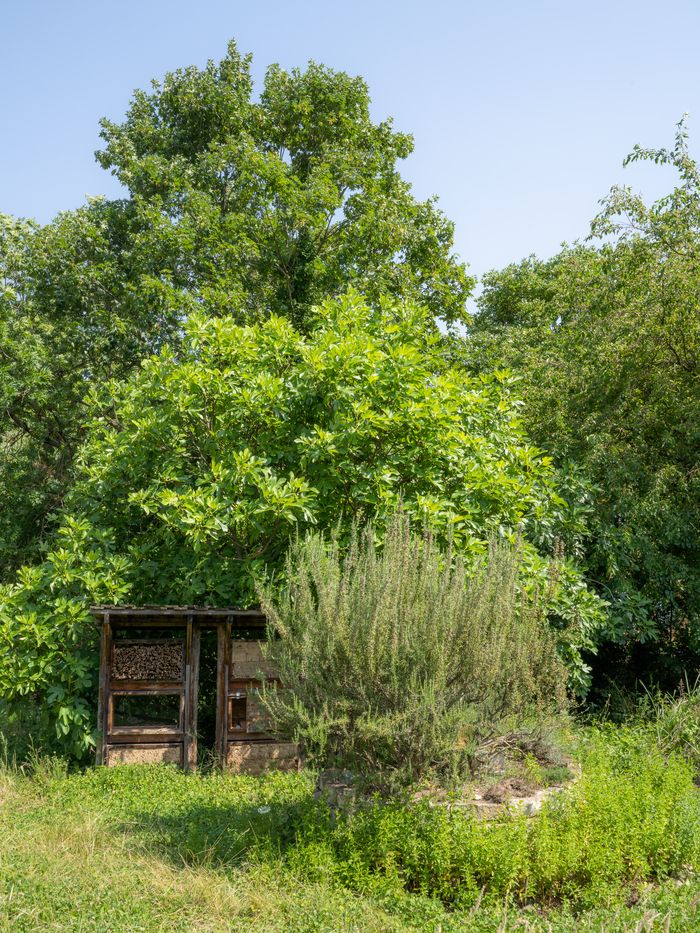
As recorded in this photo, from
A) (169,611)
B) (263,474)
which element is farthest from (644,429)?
(169,611)

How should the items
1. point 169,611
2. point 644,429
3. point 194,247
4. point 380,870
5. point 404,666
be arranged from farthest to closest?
point 194,247 → point 644,429 → point 169,611 → point 404,666 → point 380,870

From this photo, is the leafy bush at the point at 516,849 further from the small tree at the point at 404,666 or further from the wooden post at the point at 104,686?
the wooden post at the point at 104,686

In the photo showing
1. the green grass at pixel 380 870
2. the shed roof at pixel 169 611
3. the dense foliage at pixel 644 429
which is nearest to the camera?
the green grass at pixel 380 870

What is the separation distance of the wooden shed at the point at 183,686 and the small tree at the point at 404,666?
357cm

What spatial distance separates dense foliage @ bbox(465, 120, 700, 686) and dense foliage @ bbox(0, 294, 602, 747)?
195 cm

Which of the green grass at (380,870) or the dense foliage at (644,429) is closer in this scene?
the green grass at (380,870)

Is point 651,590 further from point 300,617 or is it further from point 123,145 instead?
point 123,145

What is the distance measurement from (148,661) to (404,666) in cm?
504

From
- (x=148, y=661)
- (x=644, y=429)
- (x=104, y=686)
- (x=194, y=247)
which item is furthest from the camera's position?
(x=194, y=247)

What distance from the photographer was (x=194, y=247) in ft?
54.4

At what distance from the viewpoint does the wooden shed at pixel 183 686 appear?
1029 cm

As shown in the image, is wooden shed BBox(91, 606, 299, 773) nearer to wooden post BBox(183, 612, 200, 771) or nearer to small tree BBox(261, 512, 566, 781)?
wooden post BBox(183, 612, 200, 771)

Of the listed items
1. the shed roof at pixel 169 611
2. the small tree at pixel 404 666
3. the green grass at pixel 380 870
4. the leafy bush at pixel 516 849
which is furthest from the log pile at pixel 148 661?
the leafy bush at pixel 516 849

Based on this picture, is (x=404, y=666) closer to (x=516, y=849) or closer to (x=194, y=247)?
(x=516, y=849)
